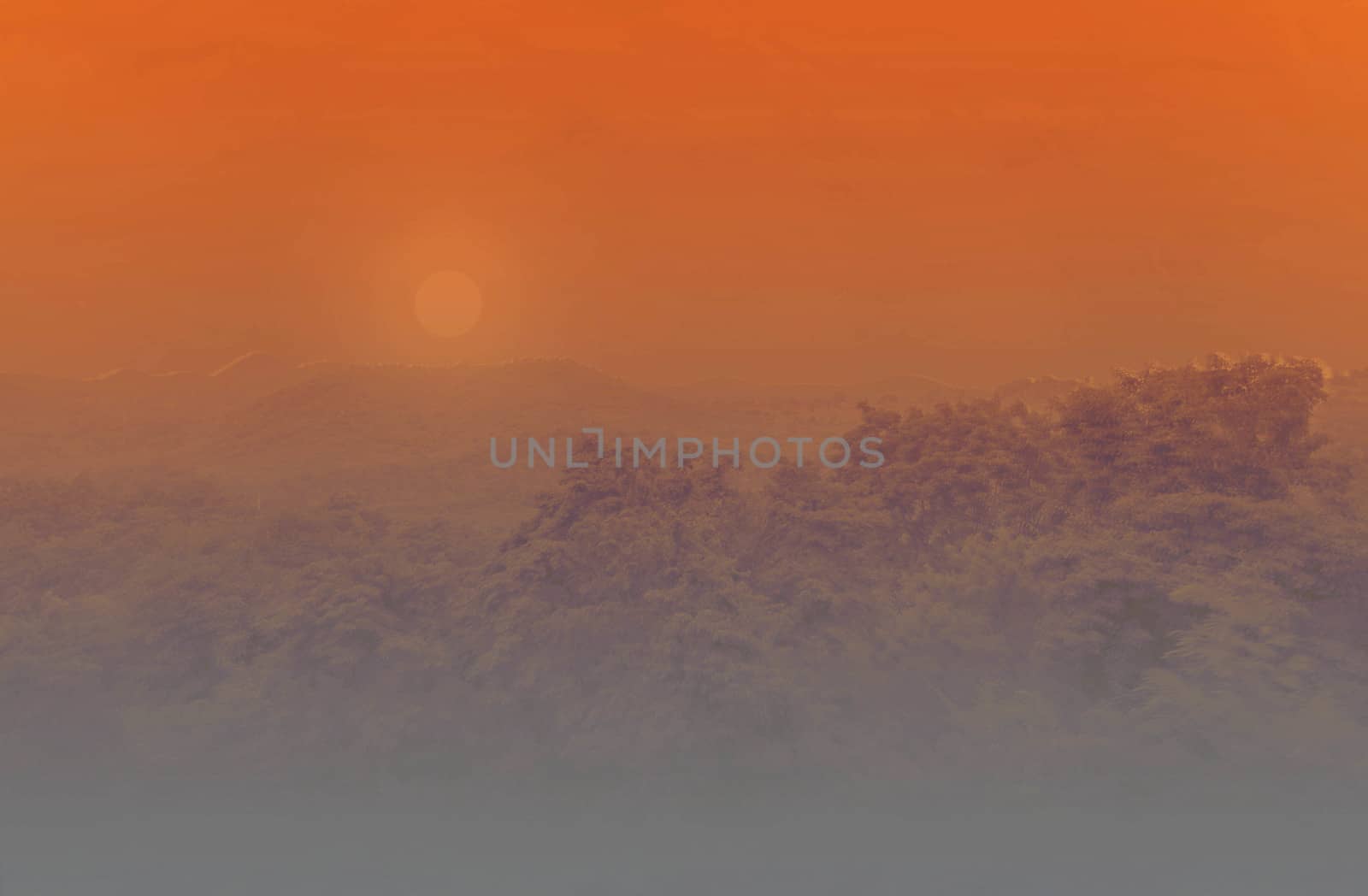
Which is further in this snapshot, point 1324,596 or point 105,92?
point 105,92

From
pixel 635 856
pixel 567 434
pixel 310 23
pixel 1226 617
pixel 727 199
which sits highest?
pixel 310 23

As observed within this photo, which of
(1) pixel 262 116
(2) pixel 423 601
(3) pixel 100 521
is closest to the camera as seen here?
(2) pixel 423 601

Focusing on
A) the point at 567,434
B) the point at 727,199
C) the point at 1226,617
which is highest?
the point at 727,199

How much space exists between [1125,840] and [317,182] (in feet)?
28.2

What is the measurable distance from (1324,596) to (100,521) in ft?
31.7

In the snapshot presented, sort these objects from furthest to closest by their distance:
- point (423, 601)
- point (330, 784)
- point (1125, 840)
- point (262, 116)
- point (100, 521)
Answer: point (262, 116), point (100, 521), point (423, 601), point (330, 784), point (1125, 840)

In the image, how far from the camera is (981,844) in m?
8.33

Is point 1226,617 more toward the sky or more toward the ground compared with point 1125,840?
more toward the sky

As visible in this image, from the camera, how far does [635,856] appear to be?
852 cm

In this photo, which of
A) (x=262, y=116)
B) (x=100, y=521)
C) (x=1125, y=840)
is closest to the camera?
(x=1125, y=840)

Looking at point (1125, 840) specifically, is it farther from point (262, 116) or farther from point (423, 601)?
point (262, 116)

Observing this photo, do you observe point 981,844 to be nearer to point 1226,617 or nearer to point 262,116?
point 1226,617

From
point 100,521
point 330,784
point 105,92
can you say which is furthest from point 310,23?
point 330,784

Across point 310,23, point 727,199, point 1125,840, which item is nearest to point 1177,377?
point 1125,840
